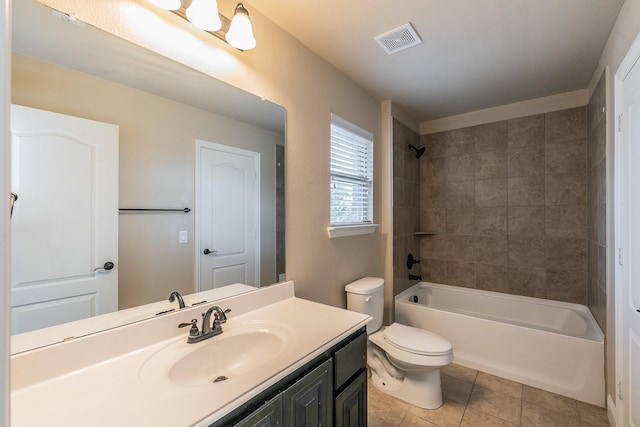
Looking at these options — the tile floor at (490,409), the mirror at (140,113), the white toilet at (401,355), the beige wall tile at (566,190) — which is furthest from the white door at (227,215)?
the beige wall tile at (566,190)

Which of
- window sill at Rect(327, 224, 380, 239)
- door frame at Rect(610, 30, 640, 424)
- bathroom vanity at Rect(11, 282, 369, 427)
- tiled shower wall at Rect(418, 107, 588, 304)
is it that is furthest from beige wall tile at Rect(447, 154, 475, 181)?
bathroom vanity at Rect(11, 282, 369, 427)

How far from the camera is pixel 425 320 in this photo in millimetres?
2633

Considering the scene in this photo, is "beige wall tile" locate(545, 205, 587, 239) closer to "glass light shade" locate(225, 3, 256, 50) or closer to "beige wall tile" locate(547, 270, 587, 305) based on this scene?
"beige wall tile" locate(547, 270, 587, 305)

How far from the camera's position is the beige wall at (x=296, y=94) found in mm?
1088

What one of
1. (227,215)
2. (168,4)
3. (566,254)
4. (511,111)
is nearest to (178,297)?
(227,215)

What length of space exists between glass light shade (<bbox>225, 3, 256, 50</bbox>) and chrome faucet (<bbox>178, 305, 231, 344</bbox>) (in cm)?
121

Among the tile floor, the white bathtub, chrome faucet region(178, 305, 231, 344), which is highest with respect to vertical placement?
chrome faucet region(178, 305, 231, 344)

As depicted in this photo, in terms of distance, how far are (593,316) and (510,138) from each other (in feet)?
5.72

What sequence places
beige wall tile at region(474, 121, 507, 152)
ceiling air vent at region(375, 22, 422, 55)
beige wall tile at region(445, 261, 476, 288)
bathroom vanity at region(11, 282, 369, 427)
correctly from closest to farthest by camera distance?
bathroom vanity at region(11, 282, 369, 427), ceiling air vent at region(375, 22, 422, 55), beige wall tile at region(474, 121, 507, 152), beige wall tile at region(445, 261, 476, 288)

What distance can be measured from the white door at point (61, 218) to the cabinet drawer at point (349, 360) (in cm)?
90

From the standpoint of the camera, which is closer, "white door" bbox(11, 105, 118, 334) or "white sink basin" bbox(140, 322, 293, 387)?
"white door" bbox(11, 105, 118, 334)

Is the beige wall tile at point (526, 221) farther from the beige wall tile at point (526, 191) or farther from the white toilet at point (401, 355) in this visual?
the white toilet at point (401, 355)

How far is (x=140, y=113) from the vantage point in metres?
1.11

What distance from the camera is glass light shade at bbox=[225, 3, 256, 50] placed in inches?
49.9
